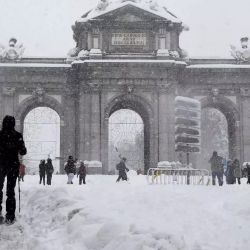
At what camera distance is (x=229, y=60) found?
3928 centimetres

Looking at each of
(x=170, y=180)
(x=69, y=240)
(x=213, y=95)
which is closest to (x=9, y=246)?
(x=69, y=240)

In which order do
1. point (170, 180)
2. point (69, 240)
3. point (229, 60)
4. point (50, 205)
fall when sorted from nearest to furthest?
point (69, 240), point (50, 205), point (170, 180), point (229, 60)

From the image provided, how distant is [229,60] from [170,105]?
5673 mm

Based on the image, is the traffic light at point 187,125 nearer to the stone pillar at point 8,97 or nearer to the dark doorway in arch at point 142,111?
the dark doorway in arch at point 142,111

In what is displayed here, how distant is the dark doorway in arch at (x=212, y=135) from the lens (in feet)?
210

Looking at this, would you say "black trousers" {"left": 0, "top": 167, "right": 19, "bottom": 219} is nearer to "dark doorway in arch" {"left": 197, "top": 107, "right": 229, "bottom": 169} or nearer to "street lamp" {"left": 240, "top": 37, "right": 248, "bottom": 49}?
"street lamp" {"left": 240, "top": 37, "right": 248, "bottom": 49}

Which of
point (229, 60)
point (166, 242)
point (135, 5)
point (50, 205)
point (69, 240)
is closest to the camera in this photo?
point (166, 242)

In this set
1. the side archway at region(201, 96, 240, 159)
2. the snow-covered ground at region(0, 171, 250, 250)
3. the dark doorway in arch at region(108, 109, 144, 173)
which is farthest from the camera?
the dark doorway in arch at region(108, 109, 144, 173)

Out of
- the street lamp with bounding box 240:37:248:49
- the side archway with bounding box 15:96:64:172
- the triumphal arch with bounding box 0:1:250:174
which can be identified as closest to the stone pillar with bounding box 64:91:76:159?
the triumphal arch with bounding box 0:1:250:174

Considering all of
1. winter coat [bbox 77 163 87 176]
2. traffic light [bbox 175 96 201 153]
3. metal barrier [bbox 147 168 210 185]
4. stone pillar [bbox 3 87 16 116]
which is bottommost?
metal barrier [bbox 147 168 210 185]

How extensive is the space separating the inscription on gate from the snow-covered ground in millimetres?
25170

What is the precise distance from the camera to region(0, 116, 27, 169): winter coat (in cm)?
932

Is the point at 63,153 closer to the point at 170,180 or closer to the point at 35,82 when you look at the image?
the point at 35,82

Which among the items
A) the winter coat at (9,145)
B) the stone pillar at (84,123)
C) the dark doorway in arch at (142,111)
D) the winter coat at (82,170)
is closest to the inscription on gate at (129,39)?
the dark doorway in arch at (142,111)
